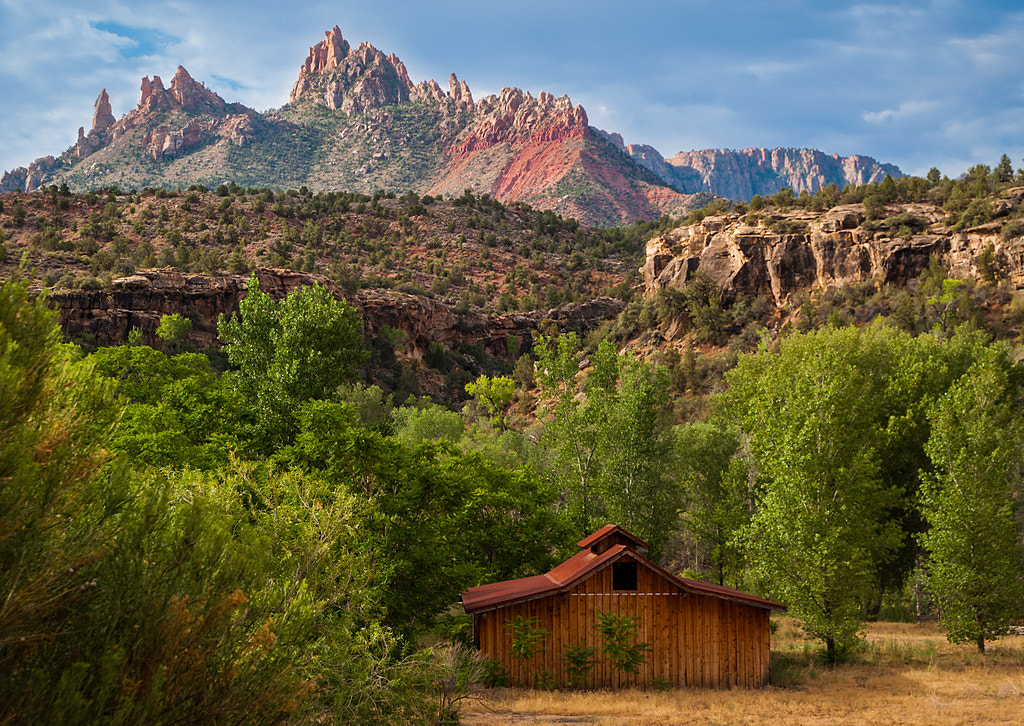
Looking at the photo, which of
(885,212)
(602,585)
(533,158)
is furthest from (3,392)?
(533,158)

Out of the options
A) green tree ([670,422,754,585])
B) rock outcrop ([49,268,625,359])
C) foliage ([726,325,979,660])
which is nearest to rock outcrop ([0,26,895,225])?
rock outcrop ([49,268,625,359])

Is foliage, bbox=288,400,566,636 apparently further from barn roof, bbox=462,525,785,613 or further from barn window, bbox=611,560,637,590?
barn window, bbox=611,560,637,590

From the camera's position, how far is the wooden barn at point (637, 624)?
70.9 feet

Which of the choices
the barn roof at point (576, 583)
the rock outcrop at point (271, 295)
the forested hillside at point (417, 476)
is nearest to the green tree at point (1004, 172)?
the forested hillside at point (417, 476)

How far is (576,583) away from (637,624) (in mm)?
2443

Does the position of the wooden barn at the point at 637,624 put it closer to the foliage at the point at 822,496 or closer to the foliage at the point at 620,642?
the foliage at the point at 620,642

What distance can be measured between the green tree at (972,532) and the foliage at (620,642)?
10.8m

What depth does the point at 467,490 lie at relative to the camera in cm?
2069

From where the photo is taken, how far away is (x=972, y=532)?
2388 centimetres

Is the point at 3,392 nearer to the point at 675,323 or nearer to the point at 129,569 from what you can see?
the point at 129,569

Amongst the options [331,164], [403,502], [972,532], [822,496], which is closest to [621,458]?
[822,496]

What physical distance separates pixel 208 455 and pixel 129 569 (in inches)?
Answer: 609

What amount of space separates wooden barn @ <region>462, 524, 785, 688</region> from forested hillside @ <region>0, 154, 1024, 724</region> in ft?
6.26

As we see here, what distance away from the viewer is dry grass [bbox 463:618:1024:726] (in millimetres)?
17453
